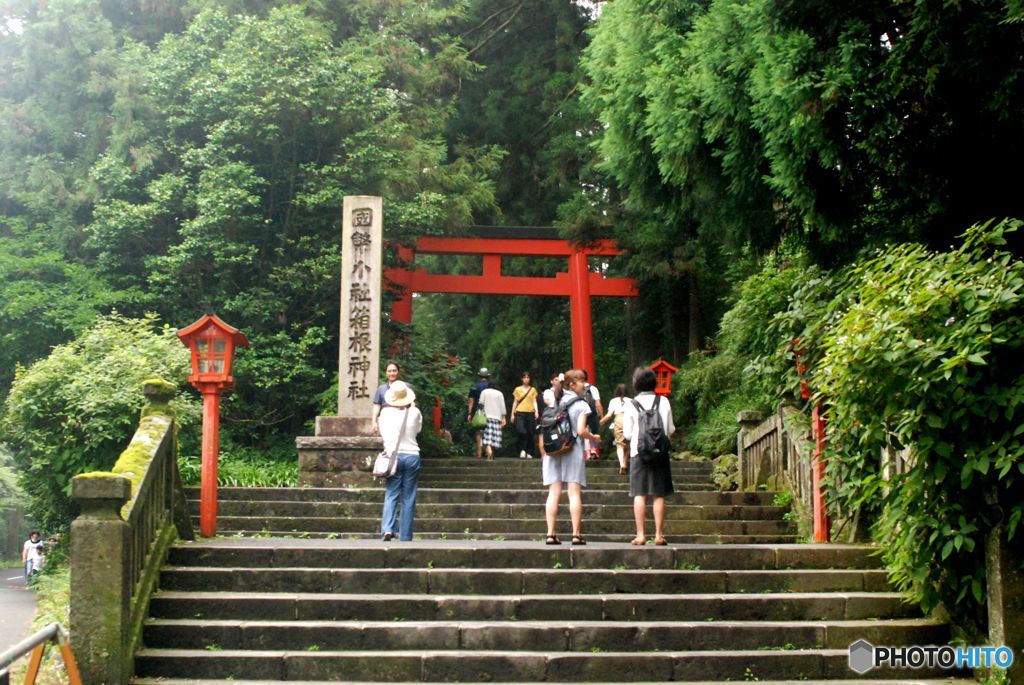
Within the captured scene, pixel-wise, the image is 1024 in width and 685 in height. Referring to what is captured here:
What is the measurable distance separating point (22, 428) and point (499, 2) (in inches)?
625

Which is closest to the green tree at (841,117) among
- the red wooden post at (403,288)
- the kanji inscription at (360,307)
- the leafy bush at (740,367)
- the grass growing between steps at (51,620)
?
the leafy bush at (740,367)

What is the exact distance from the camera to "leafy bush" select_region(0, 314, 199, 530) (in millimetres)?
14031

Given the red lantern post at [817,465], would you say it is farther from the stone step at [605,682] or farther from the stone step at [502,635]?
the stone step at [605,682]

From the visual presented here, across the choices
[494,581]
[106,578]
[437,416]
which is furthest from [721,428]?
[106,578]

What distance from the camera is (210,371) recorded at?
35.1ft

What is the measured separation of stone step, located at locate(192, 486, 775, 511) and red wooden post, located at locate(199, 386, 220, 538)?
7.57 feet

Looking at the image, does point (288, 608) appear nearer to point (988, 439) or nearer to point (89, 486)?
point (89, 486)

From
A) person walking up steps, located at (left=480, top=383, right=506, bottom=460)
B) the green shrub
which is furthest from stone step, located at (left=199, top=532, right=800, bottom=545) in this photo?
person walking up steps, located at (left=480, top=383, right=506, bottom=460)

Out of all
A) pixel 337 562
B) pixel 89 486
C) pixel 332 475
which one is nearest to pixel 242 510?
pixel 332 475

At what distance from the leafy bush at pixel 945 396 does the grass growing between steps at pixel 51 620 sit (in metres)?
5.31

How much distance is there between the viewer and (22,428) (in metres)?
15.1

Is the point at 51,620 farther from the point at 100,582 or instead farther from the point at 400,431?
the point at 400,431

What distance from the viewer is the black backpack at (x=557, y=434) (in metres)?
9.89

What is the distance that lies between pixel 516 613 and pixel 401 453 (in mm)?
2434
